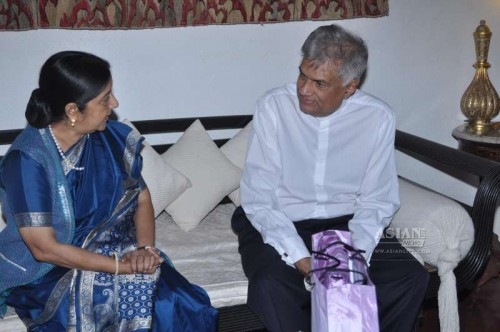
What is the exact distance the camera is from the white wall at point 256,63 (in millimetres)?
2971

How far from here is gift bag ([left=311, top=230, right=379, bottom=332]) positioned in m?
2.09

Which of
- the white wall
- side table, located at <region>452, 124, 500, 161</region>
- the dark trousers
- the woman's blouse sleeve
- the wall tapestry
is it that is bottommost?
the dark trousers

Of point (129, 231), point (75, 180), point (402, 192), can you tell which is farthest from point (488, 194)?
point (75, 180)

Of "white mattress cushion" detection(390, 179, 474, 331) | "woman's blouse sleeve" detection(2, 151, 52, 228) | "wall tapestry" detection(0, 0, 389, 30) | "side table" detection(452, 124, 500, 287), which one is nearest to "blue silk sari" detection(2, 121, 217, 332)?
"woman's blouse sleeve" detection(2, 151, 52, 228)

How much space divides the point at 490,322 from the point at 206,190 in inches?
55.6

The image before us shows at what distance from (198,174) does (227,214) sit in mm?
257

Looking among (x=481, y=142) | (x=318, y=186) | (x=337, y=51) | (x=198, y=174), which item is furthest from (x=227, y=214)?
(x=481, y=142)

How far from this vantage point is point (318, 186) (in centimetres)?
262

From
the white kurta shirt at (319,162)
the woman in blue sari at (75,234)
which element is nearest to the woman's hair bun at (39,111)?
the woman in blue sari at (75,234)

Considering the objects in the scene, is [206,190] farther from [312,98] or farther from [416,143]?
[416,143]

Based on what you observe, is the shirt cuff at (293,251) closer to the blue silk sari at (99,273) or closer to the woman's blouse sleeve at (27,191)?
the blue silk sari at (99,273)

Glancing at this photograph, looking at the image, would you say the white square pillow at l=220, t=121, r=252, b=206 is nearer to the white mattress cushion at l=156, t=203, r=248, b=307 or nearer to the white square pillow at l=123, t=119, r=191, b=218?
the white mattress cushion at l=156, t=203, r=248, b=307

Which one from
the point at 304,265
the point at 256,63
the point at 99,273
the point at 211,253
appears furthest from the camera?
the point at 256,63

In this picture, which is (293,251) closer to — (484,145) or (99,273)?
(99,273)
